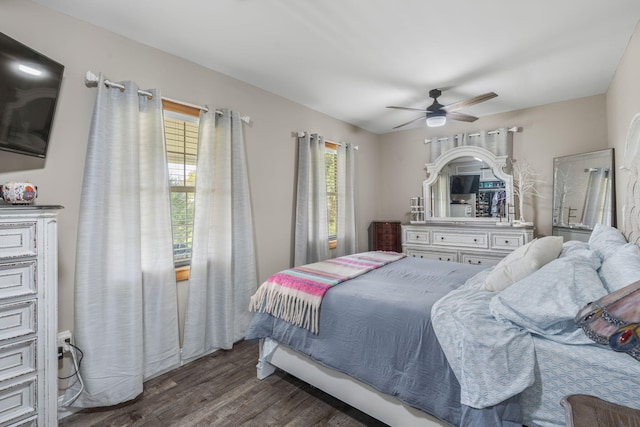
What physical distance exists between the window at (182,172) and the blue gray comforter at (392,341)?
1055 millimetres

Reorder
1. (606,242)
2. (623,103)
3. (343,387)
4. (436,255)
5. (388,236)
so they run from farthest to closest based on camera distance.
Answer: (388,236) < (436,255) < (623,103) < (606,242) < (343,387)

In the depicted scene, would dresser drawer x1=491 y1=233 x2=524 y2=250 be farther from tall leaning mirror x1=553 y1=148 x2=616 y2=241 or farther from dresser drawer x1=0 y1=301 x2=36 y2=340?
dresser drawer x1=0 y1=301 x2=36 y2=340

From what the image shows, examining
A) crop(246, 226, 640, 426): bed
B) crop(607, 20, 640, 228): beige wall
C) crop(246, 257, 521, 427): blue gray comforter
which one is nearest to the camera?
crop(246, 226, 640, 426): bed

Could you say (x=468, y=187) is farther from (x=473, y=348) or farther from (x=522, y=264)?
(x=473, y=348)

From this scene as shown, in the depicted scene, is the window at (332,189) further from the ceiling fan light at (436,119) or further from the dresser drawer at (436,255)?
the ceiling fan light at (436,119)

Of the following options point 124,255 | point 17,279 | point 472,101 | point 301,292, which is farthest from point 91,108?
point 472,101

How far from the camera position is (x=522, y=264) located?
1656 millimetres

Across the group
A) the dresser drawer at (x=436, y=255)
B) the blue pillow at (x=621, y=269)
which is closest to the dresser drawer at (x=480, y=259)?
the dresser drawer at (x=436, y=255)

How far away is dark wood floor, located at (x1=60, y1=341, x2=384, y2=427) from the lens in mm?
1812

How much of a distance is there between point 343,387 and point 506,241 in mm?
2954

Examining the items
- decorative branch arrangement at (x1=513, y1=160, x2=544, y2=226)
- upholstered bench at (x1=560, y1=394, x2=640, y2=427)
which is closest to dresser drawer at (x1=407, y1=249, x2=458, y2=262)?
decorative branch arrangement at (x1=513, y1=160, x2=544, y2=226)

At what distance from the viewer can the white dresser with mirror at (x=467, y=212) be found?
12.3 feet

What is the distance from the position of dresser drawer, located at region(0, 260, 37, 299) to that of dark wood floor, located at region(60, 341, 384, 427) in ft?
3.35

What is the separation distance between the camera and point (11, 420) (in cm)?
140
